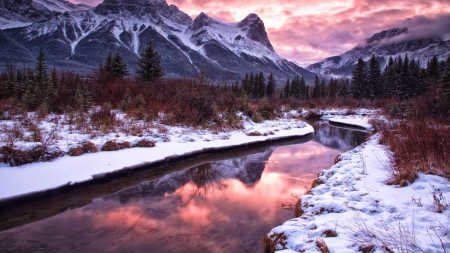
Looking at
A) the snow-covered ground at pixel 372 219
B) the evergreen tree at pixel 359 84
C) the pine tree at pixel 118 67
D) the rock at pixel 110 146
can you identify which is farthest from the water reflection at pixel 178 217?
the evergreen tree at pixel 359 84

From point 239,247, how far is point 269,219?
120cm

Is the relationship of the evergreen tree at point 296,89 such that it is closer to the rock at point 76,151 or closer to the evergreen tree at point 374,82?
the evergreen tree at point 374,82

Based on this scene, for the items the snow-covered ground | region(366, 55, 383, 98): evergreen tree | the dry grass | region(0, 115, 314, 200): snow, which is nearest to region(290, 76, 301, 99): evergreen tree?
region(366, 55, 383, 98): evergreen tree

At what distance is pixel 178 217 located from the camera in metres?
5.09

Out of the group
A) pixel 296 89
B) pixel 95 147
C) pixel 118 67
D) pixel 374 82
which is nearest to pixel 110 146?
pixel 95 147

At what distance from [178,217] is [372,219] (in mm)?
3394

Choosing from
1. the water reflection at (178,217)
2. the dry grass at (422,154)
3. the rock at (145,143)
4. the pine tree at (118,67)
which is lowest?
the water reflection at (178,217)

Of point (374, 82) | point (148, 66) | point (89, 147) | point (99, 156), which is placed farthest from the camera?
point (374, 82)

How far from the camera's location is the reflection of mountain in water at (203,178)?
6403 mm

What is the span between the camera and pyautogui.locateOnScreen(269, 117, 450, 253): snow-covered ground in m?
2.81

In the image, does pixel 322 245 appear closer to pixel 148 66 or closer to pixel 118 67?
pixel 118 67

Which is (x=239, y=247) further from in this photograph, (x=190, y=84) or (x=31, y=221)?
(x=190, y=84)

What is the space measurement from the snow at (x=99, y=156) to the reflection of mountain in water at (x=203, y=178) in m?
1.01

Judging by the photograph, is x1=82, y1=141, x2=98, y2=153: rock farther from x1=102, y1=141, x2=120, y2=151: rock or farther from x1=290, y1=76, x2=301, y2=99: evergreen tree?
x1=290, y1=76, x2=301, y2=99: evergreen tree
